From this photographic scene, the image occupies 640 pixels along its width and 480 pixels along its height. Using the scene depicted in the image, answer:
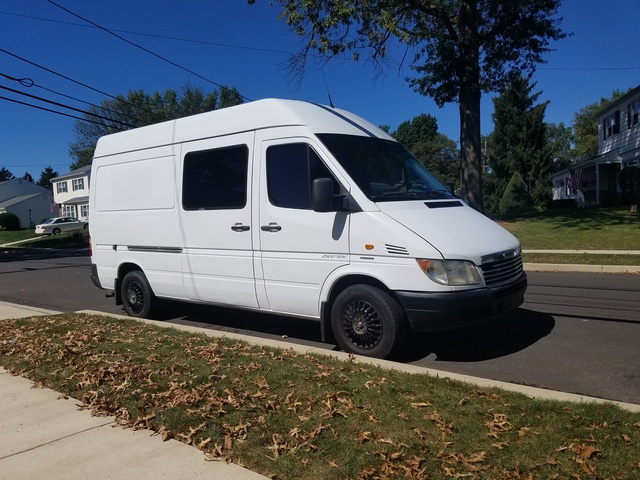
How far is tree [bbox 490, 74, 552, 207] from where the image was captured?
40562 millimetres

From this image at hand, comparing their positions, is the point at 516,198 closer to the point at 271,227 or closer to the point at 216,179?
the point at 216,179

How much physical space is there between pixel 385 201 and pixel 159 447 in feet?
10.0

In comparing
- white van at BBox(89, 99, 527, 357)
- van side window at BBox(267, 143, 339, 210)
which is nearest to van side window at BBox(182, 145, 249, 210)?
white van at BBox(89, 99, 527, 357)

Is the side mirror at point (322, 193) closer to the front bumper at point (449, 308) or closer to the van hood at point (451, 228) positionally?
the van hood at point (451, 228)

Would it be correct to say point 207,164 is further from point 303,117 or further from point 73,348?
point 73,348

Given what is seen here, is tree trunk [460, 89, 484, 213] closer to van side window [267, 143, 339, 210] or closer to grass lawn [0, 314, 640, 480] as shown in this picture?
van side window [267, 143, 339, 210]

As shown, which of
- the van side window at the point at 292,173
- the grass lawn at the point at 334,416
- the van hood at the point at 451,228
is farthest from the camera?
the van side window at the point at 292,173

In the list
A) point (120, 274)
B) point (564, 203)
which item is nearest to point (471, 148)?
point (120, 274)

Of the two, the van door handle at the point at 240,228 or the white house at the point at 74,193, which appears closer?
the van door handle at the point at 240,228

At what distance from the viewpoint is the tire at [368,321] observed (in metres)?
5.02

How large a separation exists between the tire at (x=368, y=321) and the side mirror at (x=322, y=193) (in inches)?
33.9

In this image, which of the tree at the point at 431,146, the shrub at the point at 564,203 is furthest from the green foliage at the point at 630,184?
the tree at the point at 431,146

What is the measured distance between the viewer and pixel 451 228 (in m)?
5.14

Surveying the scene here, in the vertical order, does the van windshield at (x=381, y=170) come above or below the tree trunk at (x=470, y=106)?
below
